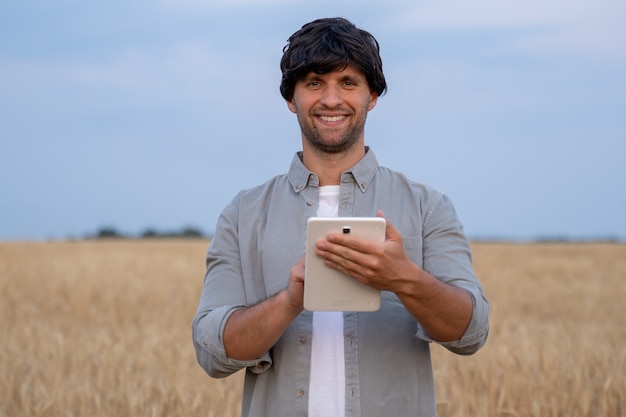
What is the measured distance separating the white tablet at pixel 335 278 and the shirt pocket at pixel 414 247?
27 centimetres

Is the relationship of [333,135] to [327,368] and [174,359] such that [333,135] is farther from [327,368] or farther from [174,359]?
[174,359]

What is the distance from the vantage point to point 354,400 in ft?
7.48

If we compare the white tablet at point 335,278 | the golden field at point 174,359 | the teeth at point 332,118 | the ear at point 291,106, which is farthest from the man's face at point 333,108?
the golden field at point 174,359

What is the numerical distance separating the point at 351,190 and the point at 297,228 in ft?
0.63

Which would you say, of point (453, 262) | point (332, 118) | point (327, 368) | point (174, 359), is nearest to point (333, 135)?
point (332, 118)

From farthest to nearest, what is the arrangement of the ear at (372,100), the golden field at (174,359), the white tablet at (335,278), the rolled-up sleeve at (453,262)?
the golden field at (174,359)
the ear at (372,100)
the rolled-up sleeve at (453,262)
the white tablet at (335,278)

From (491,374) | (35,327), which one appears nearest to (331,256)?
(491,374)

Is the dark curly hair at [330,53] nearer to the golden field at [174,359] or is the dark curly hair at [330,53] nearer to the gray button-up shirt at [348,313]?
the gray button-up shirt at [348,313]

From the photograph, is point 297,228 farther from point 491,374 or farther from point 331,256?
point 491,374

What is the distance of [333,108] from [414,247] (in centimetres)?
46

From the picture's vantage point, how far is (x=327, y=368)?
232cm

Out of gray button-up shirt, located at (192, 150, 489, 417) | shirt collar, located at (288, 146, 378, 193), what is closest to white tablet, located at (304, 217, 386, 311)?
gray button-up shirt, located at (192, 150, 489, 417)

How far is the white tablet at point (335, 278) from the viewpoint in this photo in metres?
2.01

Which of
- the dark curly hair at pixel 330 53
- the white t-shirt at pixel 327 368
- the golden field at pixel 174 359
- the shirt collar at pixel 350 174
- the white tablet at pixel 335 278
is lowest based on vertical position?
the golden field at pixel 174 359
